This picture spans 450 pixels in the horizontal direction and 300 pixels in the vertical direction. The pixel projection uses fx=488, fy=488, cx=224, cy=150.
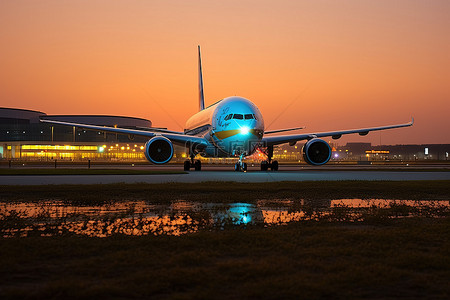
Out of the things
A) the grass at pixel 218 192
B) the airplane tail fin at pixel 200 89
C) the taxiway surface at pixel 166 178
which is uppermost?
the airplane tail fin at pixel 200 89

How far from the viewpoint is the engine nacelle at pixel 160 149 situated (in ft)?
108

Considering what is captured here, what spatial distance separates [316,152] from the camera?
1362 inches

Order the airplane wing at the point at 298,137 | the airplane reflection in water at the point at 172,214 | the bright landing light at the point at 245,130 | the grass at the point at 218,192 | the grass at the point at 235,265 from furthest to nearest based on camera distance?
the airplane wing at the point at 298,137 < the bright landing light at the point at 245,130 < the grass at the point at 218,192 < the airplane reflection in water at the point at 172,214 < the grass at the point at 235,265

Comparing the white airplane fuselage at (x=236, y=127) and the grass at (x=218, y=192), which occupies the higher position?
the white airplane fuselage at (x=236, y=127)

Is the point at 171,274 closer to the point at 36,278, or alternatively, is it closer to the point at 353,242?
the point at 36,278

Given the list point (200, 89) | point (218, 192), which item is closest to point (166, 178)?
point (218, 192)

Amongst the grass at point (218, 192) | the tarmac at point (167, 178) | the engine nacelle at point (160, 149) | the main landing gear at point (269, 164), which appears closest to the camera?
the grass at point (218, 192)

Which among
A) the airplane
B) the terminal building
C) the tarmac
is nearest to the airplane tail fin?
the airplane

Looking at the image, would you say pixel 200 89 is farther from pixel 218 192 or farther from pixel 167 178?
pixel 218 192

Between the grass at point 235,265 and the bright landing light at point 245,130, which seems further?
the bright landing light at point 245,130

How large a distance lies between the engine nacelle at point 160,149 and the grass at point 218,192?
562 inches

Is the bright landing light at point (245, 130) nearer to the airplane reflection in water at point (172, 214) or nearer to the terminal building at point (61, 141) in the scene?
the airplane reflection in water at point (172, 214)

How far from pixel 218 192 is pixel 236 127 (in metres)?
15.3

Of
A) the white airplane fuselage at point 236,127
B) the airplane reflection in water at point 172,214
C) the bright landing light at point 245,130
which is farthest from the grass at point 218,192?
the white airplane fuselage at point 236,127
